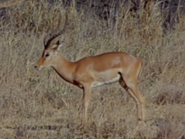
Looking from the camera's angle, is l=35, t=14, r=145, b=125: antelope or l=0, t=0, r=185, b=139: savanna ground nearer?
l=0, t=0, r=185, b=139: savanna ground

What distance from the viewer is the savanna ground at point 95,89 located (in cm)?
688

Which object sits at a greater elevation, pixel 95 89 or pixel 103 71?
pixel 103 71

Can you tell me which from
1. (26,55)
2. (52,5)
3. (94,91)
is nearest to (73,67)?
(94,91)

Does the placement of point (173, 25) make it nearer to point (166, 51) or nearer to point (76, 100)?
point (166, 51)

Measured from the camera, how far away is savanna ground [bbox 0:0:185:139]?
6875mm

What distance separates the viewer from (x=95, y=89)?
8867mm

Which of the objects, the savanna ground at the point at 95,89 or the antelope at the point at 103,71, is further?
the antelope at the point at 103,71

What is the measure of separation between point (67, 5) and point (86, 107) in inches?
225

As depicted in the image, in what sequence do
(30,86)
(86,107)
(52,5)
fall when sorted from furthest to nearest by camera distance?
(52,5), (30,86), (86,107)

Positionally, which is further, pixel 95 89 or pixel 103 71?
pixel 95 89

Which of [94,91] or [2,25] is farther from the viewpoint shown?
[2,25]

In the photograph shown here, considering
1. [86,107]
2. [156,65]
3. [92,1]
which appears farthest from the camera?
[92,1]

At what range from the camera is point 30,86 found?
902cm

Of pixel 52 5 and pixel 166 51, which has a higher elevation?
pixel 52 5
